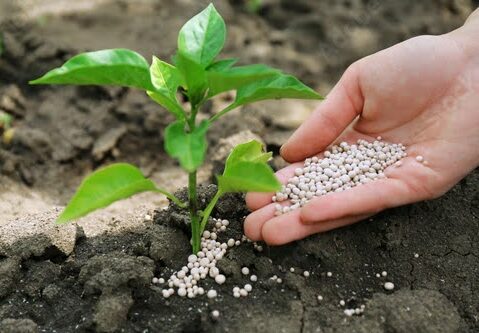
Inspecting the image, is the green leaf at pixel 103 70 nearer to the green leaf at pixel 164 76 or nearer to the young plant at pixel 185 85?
the young plant at pixel 185 85

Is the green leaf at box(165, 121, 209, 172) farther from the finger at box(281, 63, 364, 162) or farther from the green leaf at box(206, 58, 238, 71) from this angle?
the finger at box(281, 63, 364, 162)

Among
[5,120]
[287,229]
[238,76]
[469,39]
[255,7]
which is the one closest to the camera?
[238,76]

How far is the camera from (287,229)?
1.91 meters

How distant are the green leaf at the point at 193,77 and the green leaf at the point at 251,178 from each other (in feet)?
0.81

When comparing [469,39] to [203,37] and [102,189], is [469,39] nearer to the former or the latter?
[203,37]

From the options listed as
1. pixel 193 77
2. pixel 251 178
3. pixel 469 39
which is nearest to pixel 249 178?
pixel 251 178

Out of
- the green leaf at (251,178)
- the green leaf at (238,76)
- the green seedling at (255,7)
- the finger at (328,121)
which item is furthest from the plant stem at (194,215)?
the green seedling at (255,7)

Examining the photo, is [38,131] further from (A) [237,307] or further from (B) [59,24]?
(A) [237,307]

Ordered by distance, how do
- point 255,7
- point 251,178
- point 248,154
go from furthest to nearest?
point 255,7 < point 248,154 < point 251,178

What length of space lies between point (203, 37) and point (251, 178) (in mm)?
510

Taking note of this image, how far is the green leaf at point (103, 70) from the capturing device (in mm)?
1522

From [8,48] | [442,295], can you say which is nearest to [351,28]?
[8,48]

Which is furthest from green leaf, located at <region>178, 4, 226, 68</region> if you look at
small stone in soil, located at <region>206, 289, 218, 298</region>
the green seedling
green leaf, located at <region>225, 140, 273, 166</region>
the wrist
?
the green seedling

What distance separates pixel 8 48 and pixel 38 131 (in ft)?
2.32
